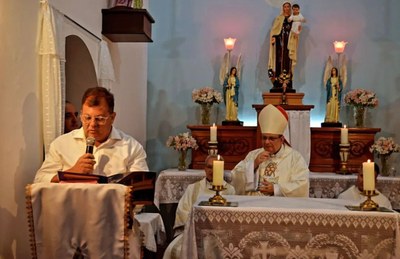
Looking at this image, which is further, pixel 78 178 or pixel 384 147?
pixel 384 147

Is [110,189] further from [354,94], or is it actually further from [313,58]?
[313,58]

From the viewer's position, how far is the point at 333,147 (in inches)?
278

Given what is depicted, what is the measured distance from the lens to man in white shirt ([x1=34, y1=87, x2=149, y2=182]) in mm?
3059

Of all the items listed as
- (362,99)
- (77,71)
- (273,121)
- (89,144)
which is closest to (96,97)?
(89,144)

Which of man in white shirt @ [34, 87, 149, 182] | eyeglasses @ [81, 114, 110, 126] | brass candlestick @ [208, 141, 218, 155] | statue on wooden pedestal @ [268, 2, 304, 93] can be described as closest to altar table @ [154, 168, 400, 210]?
brass candlestick @ [208, 141, 218, 155]

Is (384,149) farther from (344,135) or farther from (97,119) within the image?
(97,119)

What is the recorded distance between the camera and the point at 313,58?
7996mm

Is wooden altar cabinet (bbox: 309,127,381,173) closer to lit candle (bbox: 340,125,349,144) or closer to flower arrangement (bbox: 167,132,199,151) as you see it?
lit candle (bbox: 340,125,349,144)

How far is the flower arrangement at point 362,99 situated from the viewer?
707cm

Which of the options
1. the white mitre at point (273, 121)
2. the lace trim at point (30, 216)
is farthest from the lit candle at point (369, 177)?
the lace trim at point (30, 216)

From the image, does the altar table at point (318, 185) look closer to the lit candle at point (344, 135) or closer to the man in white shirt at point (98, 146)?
the lit candle at point (344, 135)

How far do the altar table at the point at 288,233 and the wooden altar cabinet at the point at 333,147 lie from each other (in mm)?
3449

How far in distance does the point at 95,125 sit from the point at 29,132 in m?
0.89

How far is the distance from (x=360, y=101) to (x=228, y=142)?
175 cm
